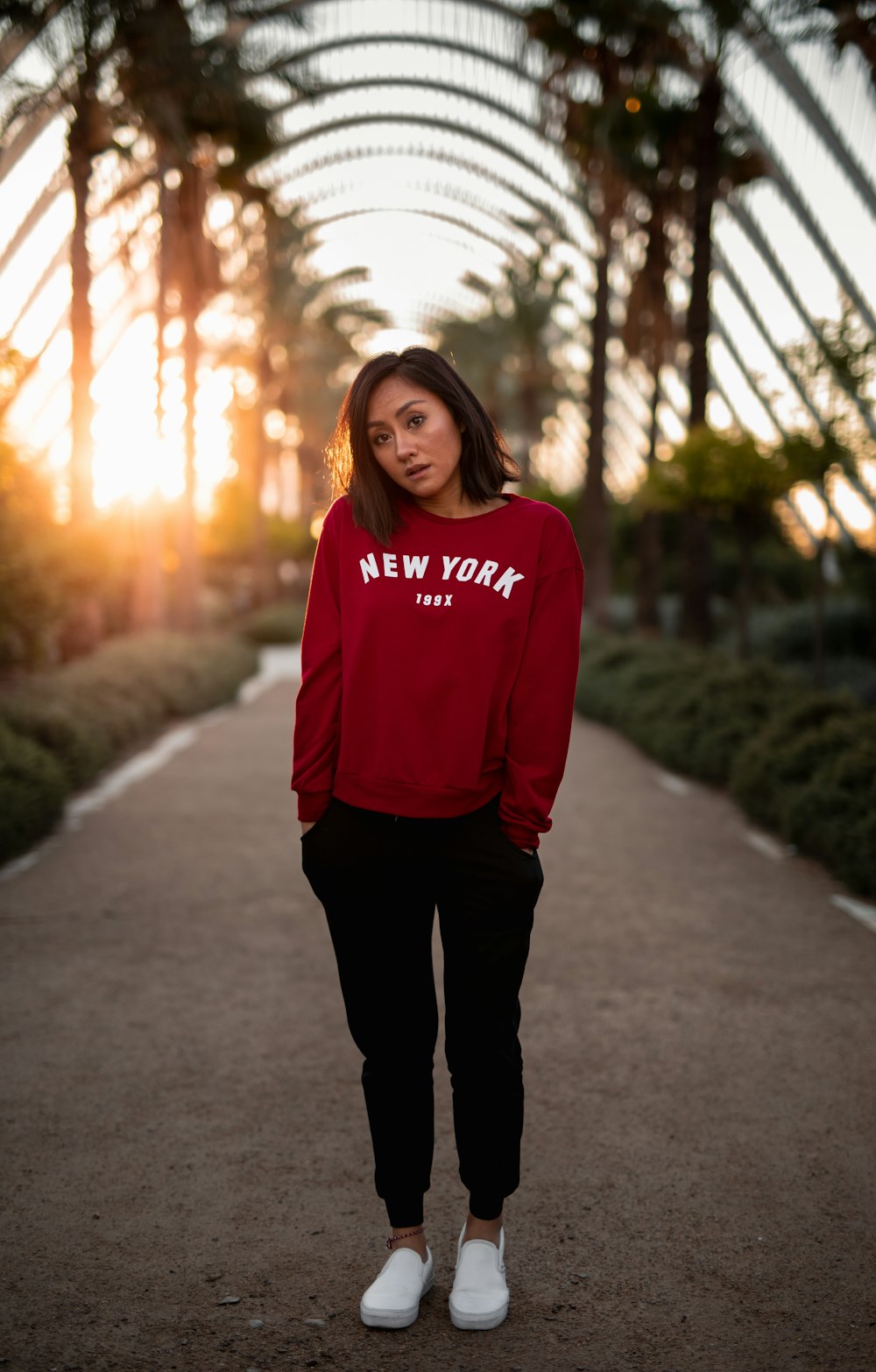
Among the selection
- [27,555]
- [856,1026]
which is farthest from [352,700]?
[27,555]

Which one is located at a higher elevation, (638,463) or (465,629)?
(638,463)

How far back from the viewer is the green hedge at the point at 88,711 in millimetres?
8156

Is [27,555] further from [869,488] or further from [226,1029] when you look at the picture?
[869,488]

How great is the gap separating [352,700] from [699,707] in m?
9.85

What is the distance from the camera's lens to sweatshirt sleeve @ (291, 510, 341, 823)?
285 cm

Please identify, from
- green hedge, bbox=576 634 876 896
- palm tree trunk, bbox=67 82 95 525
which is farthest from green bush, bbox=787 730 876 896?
palm tree trunk, bbox=67 82 95 525

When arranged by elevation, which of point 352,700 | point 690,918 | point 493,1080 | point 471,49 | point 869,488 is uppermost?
point 471,49

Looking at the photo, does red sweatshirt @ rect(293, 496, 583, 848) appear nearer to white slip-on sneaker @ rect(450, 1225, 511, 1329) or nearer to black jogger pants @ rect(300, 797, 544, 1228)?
black jogger pants @ rect(300, 797, 544, 1228)

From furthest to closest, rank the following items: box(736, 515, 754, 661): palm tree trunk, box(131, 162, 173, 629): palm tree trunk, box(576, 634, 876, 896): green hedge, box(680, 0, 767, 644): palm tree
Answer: box(131, 162, 173, 629): palm tree trunk < box(680, 0, 767, 644): palm tree < box(736, 515, 754, 661): palm tree trunk < box(576, 634, 876, 896): green hedge

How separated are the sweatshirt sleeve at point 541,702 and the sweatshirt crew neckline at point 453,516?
15 centimetres

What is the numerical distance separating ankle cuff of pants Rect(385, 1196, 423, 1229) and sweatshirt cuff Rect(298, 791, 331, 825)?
91cm

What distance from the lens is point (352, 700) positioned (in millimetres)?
2793

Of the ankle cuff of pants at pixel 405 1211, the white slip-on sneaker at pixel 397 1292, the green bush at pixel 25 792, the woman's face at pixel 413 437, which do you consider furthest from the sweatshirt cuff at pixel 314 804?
the green bush at pixel 25 792

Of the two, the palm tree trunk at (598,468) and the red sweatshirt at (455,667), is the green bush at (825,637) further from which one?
the red sweatshirt at (455,667)
